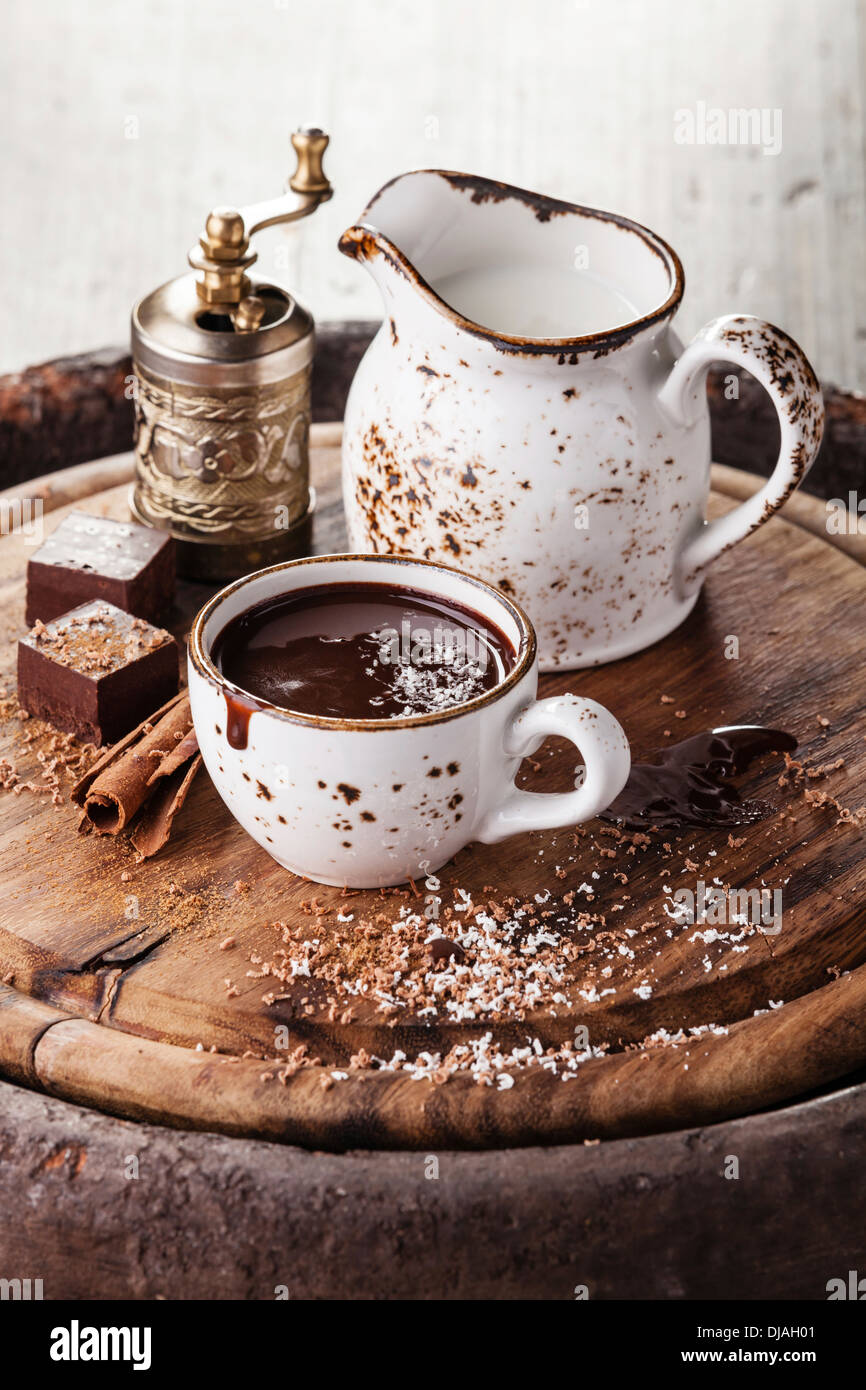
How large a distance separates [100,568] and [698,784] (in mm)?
565

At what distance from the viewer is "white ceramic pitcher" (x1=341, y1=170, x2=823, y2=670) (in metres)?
1.27

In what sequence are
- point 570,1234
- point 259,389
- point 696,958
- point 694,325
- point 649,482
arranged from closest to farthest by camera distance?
point 570,1234 < point 696,958 < point 649,482 < point 259,389 < point 694,325

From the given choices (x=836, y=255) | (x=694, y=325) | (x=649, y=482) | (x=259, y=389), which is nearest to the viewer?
(x=649, y=482)

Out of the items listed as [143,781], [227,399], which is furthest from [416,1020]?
[227,399]

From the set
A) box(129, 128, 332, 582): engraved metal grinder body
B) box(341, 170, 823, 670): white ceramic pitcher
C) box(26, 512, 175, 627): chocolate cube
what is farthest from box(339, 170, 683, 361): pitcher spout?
box(26, 512, 175, 627): chocolate cube

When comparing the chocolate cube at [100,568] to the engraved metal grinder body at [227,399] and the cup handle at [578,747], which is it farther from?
the cup handle at [578,747]

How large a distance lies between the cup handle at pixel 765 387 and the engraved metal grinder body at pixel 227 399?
0.38 m

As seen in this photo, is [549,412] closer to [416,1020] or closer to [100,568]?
[100,568]

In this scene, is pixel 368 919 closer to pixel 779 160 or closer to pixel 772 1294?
pixel 772 1294

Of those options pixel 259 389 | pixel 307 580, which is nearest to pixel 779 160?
pixel 259 389

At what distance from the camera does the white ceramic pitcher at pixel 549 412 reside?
4.18 feet

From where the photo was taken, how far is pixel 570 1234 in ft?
3.05
